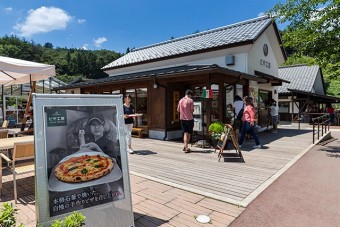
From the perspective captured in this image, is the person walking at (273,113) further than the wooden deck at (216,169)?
Yes

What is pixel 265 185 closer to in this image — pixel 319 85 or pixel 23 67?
pixel 23 67

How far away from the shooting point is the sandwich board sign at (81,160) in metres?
2.36

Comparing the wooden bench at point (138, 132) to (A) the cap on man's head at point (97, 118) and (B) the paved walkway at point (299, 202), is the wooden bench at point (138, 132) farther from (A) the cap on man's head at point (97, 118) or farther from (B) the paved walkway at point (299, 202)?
(A) the cap on man's head at point (97, 118)

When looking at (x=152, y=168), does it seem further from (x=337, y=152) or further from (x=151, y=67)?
(x=151, y=67)

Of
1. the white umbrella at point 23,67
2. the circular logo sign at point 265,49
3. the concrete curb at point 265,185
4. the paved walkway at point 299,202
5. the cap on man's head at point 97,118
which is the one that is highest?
the circular logo sign at point 265,49

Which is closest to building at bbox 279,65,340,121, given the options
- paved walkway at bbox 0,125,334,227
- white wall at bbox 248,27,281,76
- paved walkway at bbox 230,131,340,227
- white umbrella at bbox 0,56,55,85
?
white wall at bbox 248,27,281,76

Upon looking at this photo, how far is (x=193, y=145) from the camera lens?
8.30m

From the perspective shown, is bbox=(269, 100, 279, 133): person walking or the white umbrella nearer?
the white umbrella

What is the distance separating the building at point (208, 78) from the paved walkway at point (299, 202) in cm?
379

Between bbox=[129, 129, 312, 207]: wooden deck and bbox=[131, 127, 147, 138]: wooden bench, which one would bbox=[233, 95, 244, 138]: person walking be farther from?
bbox=[131, 127, 147, 138]: wooden bench

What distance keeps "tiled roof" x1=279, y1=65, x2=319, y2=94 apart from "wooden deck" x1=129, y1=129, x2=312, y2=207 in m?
17.4

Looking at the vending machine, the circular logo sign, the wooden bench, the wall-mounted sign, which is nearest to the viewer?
the vending machine

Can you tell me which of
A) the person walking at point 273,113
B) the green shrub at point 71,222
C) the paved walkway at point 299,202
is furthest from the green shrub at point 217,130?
the person walking at point 273,113

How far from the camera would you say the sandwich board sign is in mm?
2355
